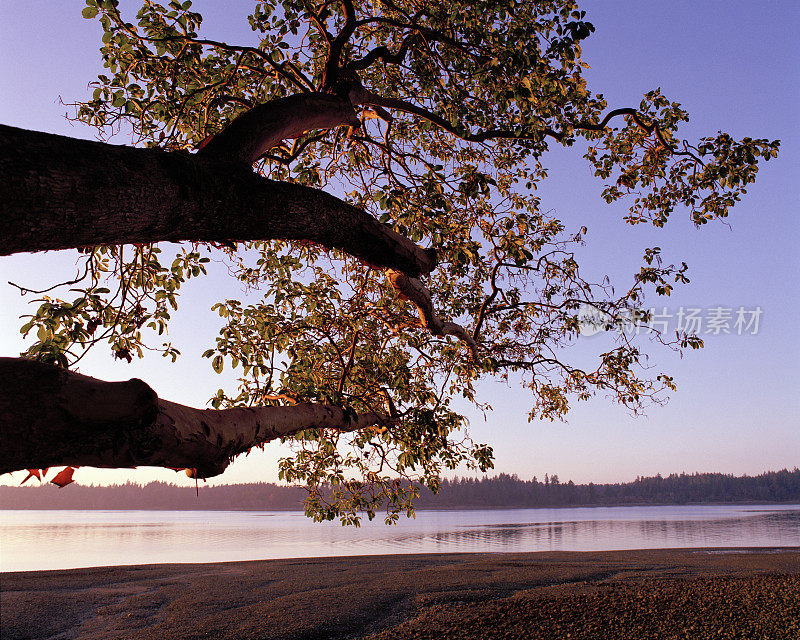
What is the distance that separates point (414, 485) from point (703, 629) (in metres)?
4.86

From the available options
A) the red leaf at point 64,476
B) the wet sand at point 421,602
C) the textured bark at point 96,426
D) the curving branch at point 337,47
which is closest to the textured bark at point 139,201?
the textured bark at point 96,426

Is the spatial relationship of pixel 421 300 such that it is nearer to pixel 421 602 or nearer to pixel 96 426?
pixel 96 426

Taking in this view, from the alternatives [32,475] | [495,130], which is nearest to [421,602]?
[495,130]

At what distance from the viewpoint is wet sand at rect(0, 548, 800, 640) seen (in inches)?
333

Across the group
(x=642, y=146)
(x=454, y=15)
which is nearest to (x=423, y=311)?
(x=454, y=15)

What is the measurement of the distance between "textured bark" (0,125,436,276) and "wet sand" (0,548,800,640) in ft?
23.6

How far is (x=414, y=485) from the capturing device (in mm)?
8633

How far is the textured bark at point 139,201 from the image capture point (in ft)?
8.23

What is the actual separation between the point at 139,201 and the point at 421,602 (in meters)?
11.3

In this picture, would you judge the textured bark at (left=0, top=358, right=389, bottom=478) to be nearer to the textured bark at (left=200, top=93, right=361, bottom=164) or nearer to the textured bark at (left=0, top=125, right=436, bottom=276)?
the textured bark at (left=0, top=125, right=436, bottom=276)

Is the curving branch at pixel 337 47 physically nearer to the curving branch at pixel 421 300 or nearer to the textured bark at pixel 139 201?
the curving branch at pixel 421 300

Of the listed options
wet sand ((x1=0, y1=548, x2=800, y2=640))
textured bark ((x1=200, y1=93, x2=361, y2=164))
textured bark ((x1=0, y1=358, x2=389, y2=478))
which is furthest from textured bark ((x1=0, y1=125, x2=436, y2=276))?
wet sand ((x1=0, y1=548, x2=800, y2=640))

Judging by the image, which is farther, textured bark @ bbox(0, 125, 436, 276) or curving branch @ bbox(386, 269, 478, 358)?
curving branch @ bbox(386, 269, 478, 358)

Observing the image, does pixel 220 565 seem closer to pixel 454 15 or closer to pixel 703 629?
pixel 703 629
